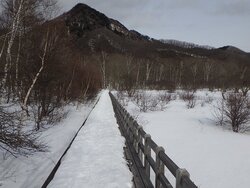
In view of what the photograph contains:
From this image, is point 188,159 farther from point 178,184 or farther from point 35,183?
point 178,184

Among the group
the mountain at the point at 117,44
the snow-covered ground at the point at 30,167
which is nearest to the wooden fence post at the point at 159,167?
the snow-covered ground at the point at 30,167

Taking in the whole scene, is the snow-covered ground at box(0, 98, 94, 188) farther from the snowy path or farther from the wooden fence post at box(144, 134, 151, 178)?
the wooden fence post at box(144, 134, 151, 178)

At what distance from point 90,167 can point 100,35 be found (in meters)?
131

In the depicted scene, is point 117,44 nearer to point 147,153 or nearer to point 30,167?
point 30,167

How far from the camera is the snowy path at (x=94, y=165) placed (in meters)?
6.69

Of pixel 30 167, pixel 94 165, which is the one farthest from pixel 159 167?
pixel 30 167

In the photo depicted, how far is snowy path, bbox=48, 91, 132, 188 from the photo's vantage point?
6.69 m

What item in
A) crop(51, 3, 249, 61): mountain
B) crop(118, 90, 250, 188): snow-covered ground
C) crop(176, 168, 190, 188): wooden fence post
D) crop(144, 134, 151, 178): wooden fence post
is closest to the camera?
crop(176, 168, 190, 188): wooden fence post

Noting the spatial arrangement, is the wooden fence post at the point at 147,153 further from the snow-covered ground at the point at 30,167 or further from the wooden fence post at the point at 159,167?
the snow-covered ground at the point at 30,167

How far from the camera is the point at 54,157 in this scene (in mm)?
10461

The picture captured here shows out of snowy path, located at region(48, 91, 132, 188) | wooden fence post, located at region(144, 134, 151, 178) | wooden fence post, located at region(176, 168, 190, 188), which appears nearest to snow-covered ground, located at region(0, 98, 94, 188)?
snowy path, located at region(48, 91, 132, 188)

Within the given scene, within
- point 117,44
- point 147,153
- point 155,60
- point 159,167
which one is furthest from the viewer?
point 117,44

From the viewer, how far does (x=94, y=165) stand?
7.91 metres

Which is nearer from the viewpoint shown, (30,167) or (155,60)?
(30,167)
